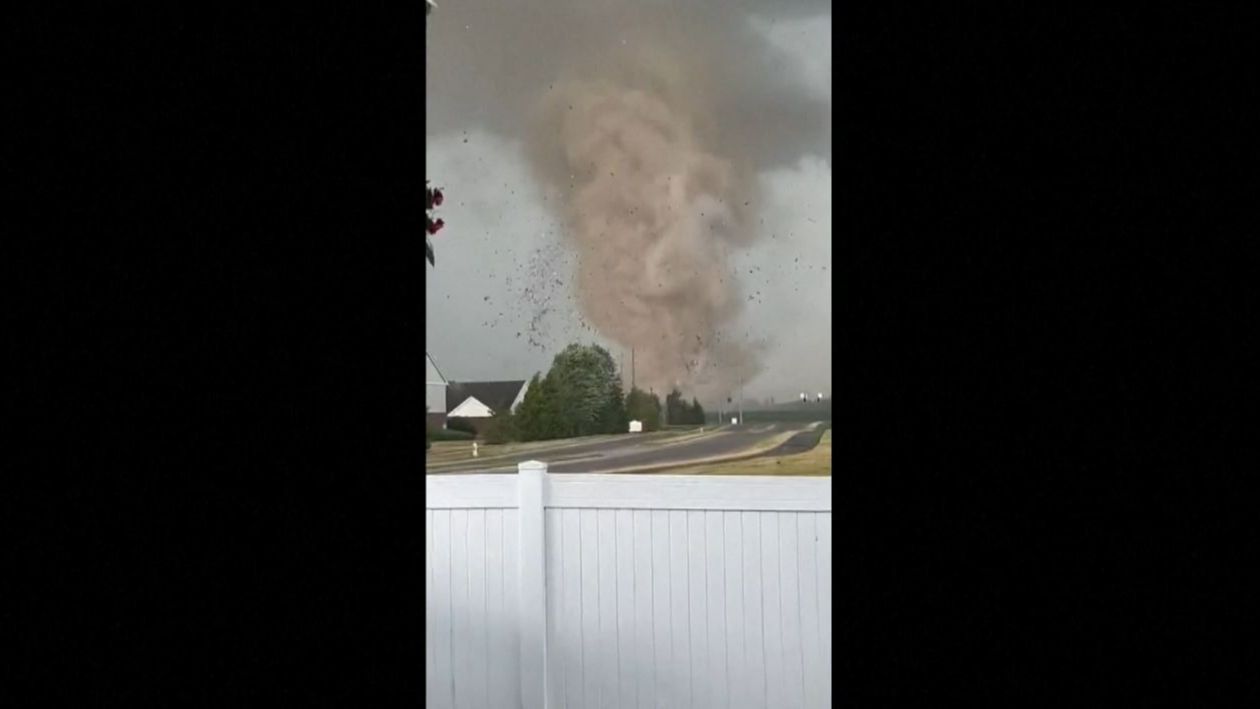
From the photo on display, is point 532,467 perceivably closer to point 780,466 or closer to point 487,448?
point 487,448

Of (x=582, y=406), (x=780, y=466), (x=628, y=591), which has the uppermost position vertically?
(x=582, y=406)

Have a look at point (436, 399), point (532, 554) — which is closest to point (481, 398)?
point (436, 399)

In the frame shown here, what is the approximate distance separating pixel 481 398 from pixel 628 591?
0.61 meters

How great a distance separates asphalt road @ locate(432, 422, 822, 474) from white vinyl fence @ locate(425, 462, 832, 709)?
3.9 inches

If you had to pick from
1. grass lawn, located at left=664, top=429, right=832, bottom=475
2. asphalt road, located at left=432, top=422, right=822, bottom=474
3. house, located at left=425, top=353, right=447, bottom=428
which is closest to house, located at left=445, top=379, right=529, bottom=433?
house, located at left=425, top=353, right=447, bottom=428

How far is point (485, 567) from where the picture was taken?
7.77 ft

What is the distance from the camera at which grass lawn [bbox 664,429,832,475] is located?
238 cm

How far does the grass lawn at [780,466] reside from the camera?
238cm

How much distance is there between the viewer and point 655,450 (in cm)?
246

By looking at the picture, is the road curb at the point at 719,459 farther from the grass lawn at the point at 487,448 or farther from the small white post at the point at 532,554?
the small white post at the point at 532,554

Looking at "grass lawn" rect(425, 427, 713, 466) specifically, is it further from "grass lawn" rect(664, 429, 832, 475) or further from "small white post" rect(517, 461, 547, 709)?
"grass lawn" rect(664, 429, 832, 475)

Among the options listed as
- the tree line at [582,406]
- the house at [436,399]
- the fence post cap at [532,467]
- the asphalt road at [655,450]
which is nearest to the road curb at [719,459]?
the asphalt road at [655,450]
